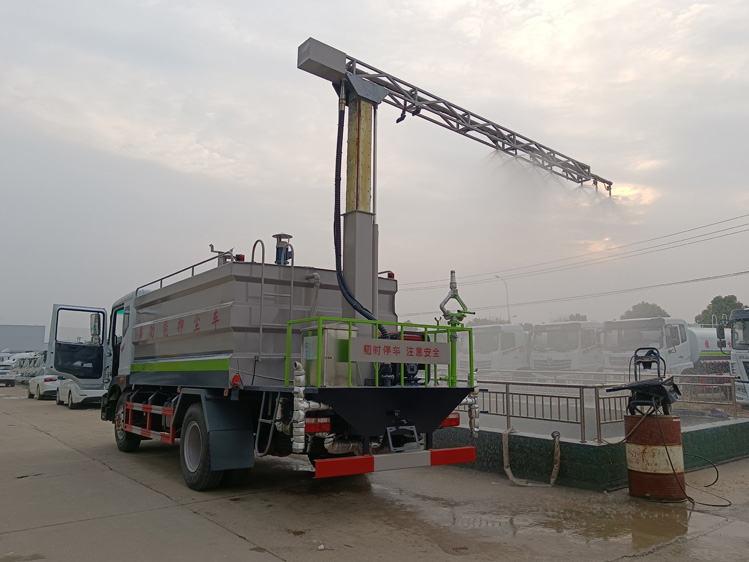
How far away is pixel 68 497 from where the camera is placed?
7.07 metres

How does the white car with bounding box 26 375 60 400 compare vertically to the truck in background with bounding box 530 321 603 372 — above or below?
below

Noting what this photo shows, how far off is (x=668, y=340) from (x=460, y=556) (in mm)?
22962

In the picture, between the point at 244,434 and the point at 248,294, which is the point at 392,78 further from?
the point at 244,434

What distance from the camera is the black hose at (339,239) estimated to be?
279 inches

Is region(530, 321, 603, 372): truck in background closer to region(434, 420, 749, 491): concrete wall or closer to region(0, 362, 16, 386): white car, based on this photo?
region(434, 420, 749, 491): concrete wall

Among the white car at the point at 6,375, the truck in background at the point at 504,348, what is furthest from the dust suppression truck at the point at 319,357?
the white car at the point at 6,375

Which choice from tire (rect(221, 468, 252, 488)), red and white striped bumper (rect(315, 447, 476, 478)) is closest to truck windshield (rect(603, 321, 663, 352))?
red and white striped bumper (rect(315, 447, 476, 478))

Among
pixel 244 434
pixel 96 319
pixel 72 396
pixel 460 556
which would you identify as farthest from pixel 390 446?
pixel 72 396

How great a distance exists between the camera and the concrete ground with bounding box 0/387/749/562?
16.6 ft

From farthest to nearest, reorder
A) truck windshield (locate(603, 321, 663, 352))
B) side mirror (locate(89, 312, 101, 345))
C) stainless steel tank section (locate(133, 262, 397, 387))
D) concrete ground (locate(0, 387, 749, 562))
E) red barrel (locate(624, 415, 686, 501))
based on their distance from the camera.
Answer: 1. truck windshield (locate(603, 321, 663, 352))
2. side mirror (locate(89, 312, 101, 345))
3. stainless steel tank section (locate(133, 262, 397, 387))
4. red barrel (locate(624, 415, 686, 501))
5. concrete ground (locate(0, 387, 749, 562))

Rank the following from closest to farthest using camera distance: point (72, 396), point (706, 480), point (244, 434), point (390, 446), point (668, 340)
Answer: point (390, 446) → point (244, 434) → point (706, 480) → point (72, 396) → point (668, 340)

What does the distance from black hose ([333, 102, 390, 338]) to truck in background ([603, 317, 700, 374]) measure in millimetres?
19882

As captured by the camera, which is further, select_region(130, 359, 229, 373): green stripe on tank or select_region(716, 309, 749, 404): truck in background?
select_region(716, 309, 749, 404): truck in background

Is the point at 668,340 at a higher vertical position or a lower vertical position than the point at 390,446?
higher
